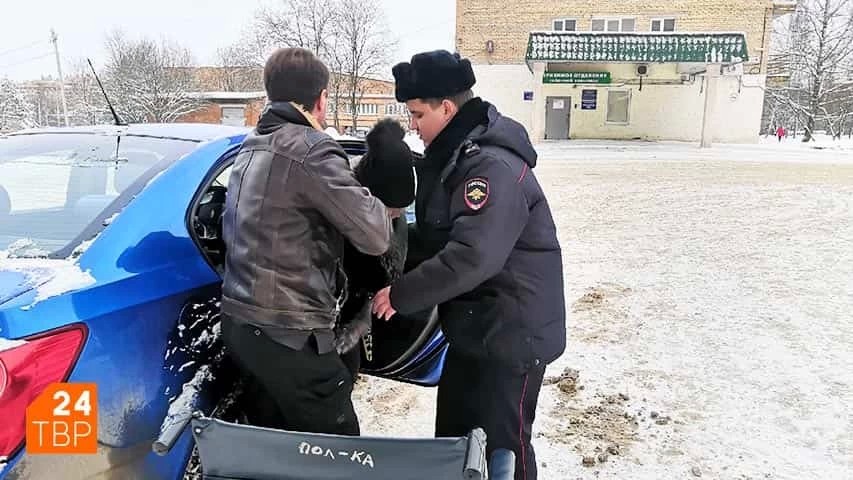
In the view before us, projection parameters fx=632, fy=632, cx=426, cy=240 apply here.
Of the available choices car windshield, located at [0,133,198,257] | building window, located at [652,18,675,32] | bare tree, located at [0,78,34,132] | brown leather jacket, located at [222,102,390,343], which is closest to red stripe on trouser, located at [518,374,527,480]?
brown leather jacket, located at [222,102,390,343]

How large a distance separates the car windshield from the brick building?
24.0 meters

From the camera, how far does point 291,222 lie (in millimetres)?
1730

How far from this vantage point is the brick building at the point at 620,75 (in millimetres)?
26828

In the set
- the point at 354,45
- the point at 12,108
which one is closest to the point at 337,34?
the point at 354,45

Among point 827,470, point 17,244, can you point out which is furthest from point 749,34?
point 17,244

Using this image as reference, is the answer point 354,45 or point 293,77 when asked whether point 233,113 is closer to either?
point 354,45

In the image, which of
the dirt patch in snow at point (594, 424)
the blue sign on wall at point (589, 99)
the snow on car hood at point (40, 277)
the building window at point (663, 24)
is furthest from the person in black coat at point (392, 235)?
the building window at point (663, 24)

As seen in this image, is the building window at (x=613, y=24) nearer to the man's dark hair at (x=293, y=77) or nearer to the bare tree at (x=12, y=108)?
the man's dark hair at (x=293, y=77)

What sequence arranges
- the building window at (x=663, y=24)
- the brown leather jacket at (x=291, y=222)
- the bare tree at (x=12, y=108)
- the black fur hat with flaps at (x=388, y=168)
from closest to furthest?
the brown leather jacket at (x=291, y=222), the black fur hat with flaps at (x=388, y=168), the building window at (x=663, y=24), the bare tree at (x=12, y=108)

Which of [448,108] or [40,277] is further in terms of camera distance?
[448,108]

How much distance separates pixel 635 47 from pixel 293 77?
23.8 meters

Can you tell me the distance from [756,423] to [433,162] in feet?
7.47

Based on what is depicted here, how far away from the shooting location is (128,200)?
1.90 meters

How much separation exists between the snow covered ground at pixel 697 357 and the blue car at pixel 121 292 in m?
1.59
